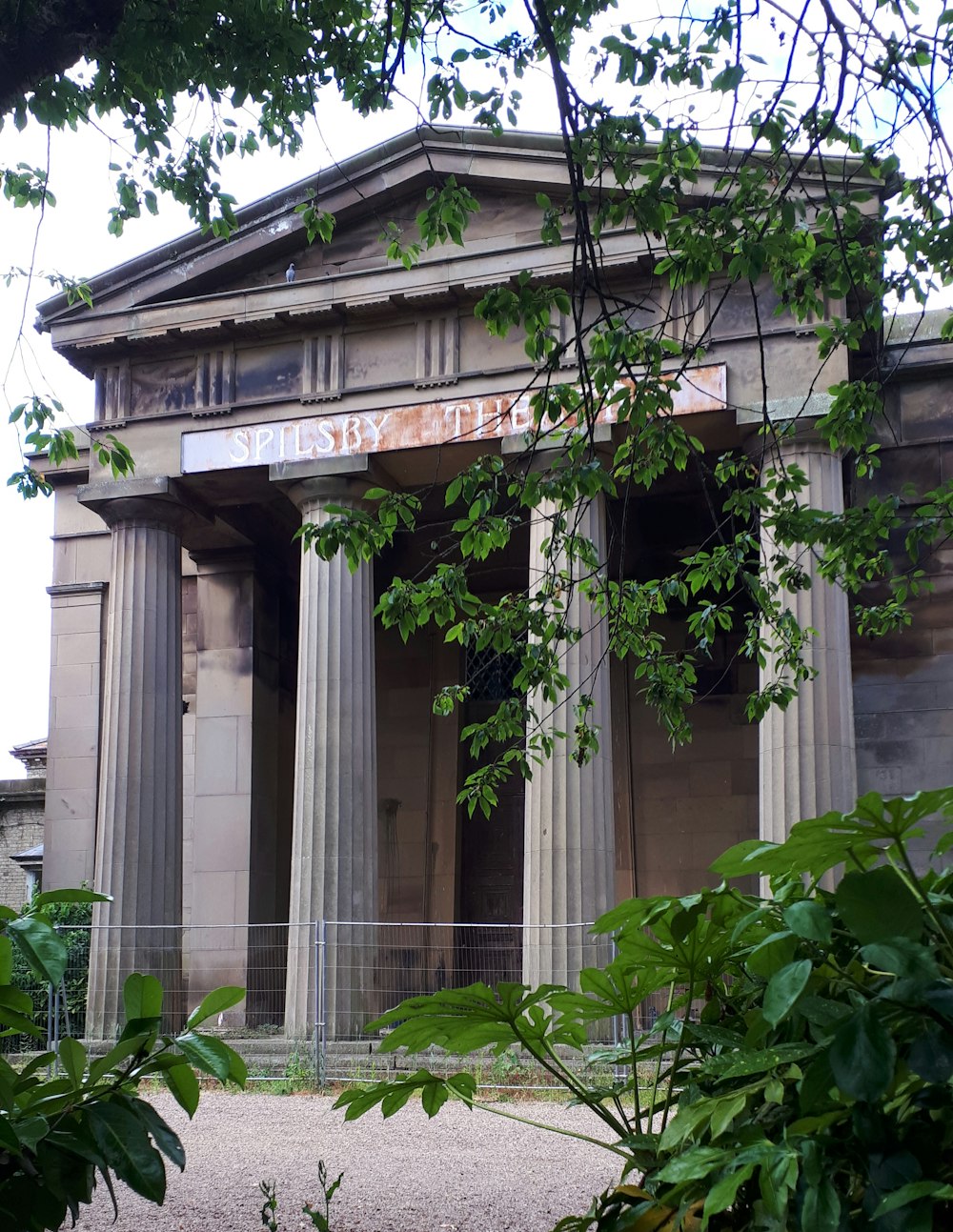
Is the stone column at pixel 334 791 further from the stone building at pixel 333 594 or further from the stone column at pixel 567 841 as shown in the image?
the stone column at pixel 567 841

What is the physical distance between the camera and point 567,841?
15617 mm

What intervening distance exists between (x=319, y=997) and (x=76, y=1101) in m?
13.9

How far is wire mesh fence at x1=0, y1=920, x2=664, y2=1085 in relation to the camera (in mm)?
15047

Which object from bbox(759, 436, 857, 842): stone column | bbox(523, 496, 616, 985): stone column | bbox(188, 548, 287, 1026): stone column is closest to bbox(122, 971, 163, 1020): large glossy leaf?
bbox(523, 496, 616, 985): stone column

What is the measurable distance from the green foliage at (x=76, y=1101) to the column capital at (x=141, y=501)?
53.8 ft

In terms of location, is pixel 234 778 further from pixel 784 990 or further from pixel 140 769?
pixel 784 990

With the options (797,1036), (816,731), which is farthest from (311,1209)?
(816,731)

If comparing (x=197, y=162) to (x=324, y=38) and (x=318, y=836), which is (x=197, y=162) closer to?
(x=324, y=38)

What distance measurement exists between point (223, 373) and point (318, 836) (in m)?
6.70

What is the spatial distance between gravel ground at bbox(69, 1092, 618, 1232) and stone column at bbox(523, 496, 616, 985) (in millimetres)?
2583

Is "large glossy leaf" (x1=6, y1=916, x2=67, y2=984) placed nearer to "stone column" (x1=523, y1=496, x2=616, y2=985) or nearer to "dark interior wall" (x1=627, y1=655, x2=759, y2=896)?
"stone column" (x1=523, y1=496, x2=616, y2=985)

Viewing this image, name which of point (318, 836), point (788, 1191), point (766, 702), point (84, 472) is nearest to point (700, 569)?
point (766, 702)

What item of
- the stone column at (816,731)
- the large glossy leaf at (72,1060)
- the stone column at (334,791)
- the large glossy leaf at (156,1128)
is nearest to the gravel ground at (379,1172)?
the stone column at (334,791)

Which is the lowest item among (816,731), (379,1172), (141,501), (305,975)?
(379,1172)
